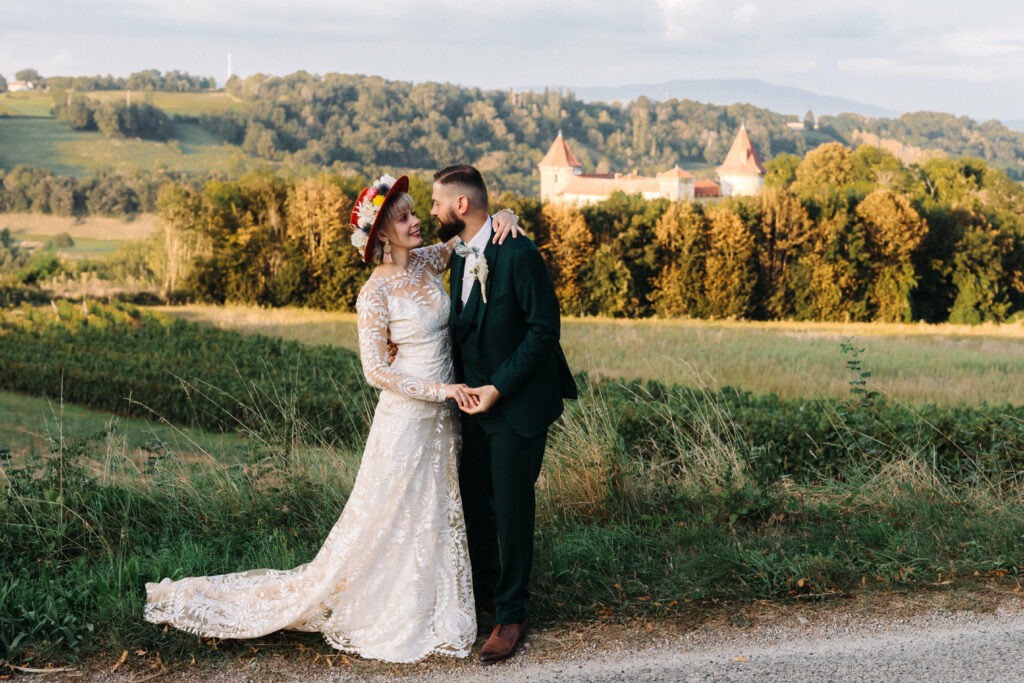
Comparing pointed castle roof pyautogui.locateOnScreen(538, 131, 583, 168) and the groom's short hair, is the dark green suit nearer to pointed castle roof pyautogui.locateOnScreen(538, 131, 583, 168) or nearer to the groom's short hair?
the groom's short hair

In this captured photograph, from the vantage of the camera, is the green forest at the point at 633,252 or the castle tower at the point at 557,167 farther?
the castle tower at the point at 557,167

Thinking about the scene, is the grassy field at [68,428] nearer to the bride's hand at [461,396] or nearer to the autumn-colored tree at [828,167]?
the bride's hand at [461,396]

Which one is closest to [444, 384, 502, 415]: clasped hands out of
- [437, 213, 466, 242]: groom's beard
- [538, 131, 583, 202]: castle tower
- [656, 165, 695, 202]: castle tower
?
[437, 213, 466, 242]: groom's beard

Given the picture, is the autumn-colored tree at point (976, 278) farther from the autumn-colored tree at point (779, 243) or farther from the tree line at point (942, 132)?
the tree line at point (942, 132)

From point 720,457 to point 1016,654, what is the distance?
2.34 metres

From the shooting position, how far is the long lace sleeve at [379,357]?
365 cm

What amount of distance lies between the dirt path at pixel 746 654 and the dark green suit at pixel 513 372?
343 millimetres

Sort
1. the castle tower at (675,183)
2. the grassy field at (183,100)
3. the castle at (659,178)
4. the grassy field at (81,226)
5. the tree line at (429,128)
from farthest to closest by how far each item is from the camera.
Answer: the grassy field at (183,100)
the castle at (659,178)
the castle tower at (675,183)
the tree line at (429,128)
the grassy field at (81,226)

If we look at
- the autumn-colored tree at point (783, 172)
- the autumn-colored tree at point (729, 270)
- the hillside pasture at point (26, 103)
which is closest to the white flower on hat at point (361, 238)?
the autumn-colored tree at point (729, 270)

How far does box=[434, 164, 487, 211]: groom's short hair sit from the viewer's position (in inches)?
144

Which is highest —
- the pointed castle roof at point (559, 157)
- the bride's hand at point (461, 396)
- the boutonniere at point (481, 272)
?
the pointed castle roof at point (559, 157)

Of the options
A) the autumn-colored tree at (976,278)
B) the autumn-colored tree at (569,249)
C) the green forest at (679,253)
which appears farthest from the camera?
the autumn-colored tree at (976,278)

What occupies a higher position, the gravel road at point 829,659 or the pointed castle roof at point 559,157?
the pointed castle roof at point 559,157

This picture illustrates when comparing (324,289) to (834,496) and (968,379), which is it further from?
(834,496)
